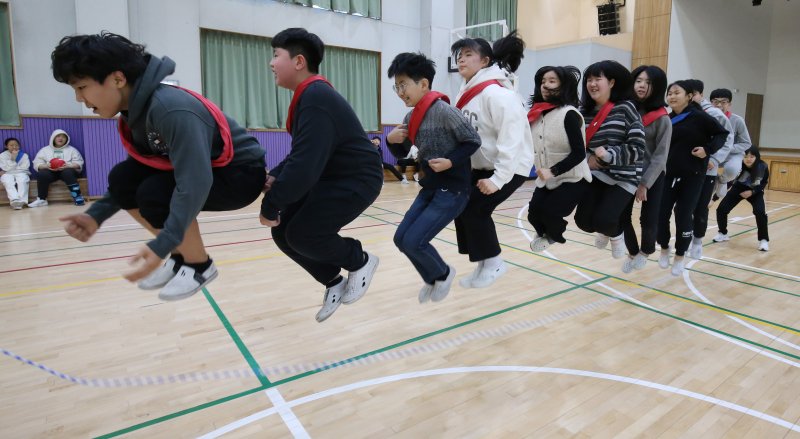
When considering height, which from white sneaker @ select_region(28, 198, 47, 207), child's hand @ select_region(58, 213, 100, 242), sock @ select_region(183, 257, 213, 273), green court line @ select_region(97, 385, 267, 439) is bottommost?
green court line @ select_region(97, 385, 267, 439)

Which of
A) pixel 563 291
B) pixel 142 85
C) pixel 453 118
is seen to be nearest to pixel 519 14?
pixel 563 291

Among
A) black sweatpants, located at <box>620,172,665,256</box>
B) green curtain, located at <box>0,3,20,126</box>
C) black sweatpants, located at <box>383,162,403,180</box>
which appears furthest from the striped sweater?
green curtain, located at <box>0,3,20,126</box>

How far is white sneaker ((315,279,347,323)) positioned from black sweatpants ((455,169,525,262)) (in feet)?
2.45

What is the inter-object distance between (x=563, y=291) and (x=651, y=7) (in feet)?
34.3

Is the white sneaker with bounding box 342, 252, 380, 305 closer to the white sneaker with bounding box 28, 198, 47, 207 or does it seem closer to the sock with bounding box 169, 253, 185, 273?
the sock with bounding box 169, 253, 185, 273

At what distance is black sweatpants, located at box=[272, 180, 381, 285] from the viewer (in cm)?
207

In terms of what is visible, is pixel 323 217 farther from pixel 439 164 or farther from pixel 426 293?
pixel 426 293

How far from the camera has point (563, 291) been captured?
3812 millimetres

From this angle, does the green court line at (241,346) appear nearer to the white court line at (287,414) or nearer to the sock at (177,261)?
the white court line at (287,414)

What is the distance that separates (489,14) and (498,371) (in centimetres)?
1155

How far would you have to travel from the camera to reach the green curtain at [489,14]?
12.1m

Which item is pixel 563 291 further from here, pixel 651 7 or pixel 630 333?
pixel 651 7

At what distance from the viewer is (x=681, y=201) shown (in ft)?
12.6

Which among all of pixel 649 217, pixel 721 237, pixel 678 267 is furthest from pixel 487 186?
pixel 721 237
